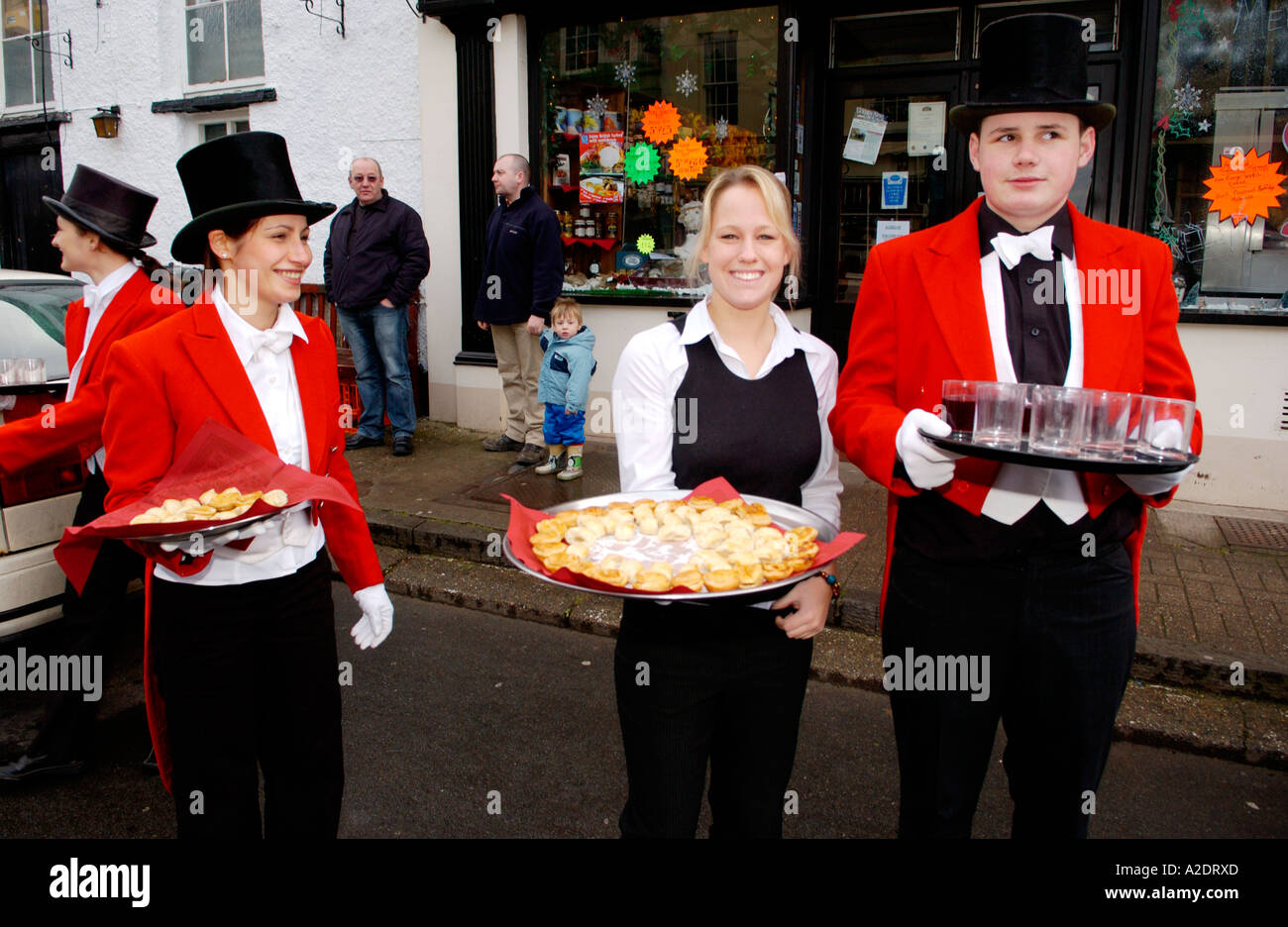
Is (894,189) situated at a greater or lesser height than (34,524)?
greater

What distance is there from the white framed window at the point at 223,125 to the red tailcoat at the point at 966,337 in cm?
966

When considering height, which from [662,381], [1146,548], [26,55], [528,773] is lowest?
[528,773]

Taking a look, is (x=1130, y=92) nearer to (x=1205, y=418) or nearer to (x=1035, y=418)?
(x=1205, y=418)

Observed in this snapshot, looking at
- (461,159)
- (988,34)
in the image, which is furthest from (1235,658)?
(461,159)

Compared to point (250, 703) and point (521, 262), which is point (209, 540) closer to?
point (250, 703)

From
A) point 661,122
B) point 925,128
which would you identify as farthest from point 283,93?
point 925,128

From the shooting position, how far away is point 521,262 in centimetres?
766

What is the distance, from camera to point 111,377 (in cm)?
235

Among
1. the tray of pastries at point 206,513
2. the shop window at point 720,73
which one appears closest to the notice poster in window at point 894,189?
the shop window at point 720,73

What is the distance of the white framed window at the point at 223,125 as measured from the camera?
10.2 meters

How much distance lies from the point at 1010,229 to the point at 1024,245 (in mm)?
61

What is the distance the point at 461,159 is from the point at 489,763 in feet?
20.4

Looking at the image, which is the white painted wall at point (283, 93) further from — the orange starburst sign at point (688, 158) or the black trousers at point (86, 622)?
the black trousers at point (86, 622)

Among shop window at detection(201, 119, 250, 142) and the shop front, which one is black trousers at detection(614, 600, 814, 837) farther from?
shop window at detection(201, 119, 250, 142)
